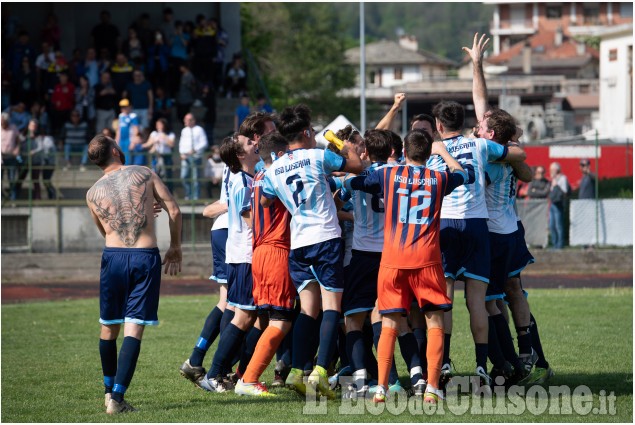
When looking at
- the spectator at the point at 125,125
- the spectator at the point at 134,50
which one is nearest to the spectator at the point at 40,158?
the spectator at the point at 125,125

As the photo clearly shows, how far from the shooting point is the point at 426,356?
28.7 feet

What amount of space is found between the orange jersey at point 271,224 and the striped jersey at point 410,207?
83cm

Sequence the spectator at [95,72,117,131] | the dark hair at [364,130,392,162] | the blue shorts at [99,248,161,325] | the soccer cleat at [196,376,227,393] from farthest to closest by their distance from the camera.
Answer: the spectator at [95,72,117,131] < the soccer cleat at [196,376,227,393] < the dark hair at [364,130,392,162] < the blue shorts at [99,248,161,325]

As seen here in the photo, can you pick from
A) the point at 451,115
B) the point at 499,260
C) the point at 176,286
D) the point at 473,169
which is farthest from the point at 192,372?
the point at 176,286

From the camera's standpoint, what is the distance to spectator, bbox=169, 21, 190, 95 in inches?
1093

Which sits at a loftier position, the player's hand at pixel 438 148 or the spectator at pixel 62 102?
the spectator at pixel 62 102

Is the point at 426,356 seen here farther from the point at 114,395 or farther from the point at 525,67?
the point at 525,67

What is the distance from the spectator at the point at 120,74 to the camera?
26.2 metres

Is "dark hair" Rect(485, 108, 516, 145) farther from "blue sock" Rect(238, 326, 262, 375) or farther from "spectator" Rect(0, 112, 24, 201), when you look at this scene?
"spectator" Rect(0, 112, 24, 201)

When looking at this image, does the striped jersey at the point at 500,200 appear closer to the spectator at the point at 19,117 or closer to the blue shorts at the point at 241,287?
the blue shorts at the point at 241,287

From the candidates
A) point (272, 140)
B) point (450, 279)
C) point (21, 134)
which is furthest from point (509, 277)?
point (21, 134)

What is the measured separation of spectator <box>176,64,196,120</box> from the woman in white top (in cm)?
282

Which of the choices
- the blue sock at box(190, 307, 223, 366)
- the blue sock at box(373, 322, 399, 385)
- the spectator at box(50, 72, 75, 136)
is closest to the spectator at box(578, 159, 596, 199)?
the spectator at box(50, 72, 75, 136)

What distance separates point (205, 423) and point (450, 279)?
2561 millimetres
